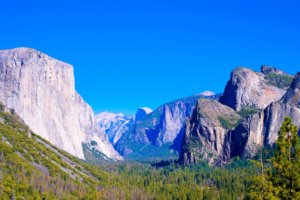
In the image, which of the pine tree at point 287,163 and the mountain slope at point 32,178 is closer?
the pine tree at point 287,163

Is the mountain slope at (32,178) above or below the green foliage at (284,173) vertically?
above

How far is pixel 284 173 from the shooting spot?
51562mm

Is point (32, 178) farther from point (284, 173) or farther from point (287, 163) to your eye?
point (287, 163)

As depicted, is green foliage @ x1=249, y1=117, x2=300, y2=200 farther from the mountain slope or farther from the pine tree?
the mountain slope

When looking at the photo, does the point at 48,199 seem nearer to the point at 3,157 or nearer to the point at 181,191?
the point at 3,157

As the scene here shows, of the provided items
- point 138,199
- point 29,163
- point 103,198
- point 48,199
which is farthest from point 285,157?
point 29,163

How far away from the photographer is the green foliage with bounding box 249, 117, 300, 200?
5081cm

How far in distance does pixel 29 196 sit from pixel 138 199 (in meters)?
50.9

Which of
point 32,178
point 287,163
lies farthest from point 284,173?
point 32,178

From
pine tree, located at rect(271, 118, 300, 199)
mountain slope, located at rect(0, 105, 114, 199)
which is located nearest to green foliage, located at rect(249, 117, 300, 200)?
pine tree, located at rect(271, 118, 300, 199)

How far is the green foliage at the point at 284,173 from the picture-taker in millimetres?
50812

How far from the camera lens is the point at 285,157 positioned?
2062 inches

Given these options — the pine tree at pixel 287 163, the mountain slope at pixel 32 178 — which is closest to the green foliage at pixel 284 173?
the pine tree at pixel 287 163

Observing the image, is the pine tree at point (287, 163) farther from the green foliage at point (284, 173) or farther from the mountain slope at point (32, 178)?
the mountain slope at point (32, 178)
